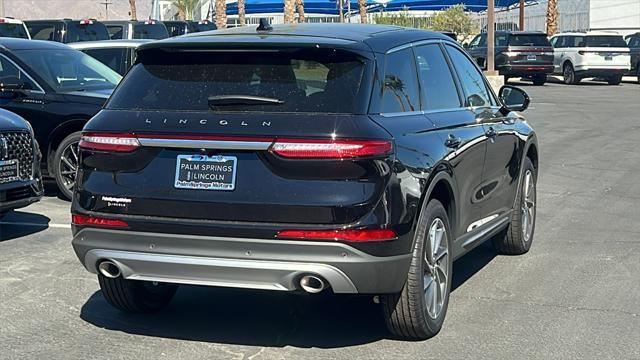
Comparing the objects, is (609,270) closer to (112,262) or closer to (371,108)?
(371,108)

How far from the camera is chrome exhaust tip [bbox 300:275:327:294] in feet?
16.2

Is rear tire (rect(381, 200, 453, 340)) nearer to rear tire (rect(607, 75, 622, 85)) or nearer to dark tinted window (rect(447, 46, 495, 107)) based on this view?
dark tinted window (rect(447, 46, 495, 107))

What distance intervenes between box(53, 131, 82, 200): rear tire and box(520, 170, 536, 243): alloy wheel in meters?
4.96

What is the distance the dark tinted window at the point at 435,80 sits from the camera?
238 inches

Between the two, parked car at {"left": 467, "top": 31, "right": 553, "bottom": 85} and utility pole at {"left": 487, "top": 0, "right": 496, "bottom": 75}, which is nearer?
utility pole at {"left": 487, "top": 0, "right": 496, "bottom": 75}

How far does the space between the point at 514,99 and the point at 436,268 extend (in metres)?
2.59

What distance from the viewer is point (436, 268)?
5676 millimetres

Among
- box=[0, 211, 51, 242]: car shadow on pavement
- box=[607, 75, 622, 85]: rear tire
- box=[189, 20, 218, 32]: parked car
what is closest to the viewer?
box=[0, 211, 51, 242]: car shadow on pavement

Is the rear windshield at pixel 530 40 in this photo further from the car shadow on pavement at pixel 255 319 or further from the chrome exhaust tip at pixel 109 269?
the chrome exhaust tip at pixel 109 269

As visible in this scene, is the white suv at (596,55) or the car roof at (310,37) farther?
the white suv at (596,55)

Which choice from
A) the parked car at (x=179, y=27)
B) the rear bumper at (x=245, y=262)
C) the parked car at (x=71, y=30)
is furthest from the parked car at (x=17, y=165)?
the parked car at (x=179, y=27)

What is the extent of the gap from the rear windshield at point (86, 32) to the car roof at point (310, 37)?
55.7ft

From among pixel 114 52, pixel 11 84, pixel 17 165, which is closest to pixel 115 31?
pixel 114 52

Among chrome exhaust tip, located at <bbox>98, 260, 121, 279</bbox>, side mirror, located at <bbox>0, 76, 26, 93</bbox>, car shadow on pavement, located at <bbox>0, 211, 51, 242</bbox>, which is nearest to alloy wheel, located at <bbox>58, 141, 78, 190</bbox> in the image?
car shadow on pavement, located at <bbox>0, 211, 51, 242</bbox>
